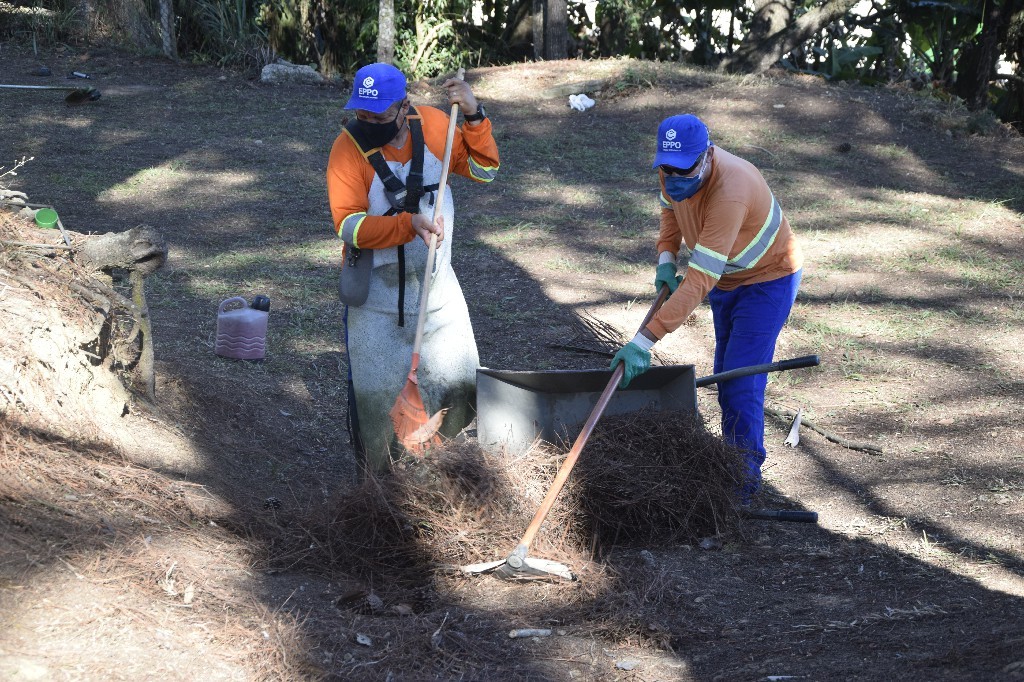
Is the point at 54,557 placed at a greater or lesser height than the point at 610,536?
greater

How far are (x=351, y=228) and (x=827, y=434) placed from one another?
3.08 metres

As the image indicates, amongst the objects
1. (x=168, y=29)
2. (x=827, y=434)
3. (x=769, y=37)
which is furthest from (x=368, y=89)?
(x=168, y=29)

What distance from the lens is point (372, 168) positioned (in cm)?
414

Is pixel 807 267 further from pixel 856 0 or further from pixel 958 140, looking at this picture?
pixel 856 0

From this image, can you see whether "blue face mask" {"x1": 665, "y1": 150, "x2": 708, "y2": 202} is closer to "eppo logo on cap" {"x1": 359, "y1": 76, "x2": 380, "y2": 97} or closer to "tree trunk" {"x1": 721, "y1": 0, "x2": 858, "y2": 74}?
"eppo logo on cap" {"x1": 359, "y1": 76, "x2": 380, "y2": 97}

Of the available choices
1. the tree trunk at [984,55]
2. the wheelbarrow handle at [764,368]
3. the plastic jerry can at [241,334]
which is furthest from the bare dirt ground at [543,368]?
the tree trunk at [984,55]

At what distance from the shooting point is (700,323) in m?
7.48

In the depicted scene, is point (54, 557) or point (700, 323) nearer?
point (54, 557)

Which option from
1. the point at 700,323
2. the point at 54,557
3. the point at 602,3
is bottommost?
the point at 700,323

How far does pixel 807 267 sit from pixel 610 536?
5.07m

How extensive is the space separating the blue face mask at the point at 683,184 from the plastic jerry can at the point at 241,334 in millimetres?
3129

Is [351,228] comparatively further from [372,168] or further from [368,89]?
[368,89]

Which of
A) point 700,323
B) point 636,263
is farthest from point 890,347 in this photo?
point 636,263

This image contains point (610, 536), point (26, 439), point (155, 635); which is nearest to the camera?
point (155, 635)
